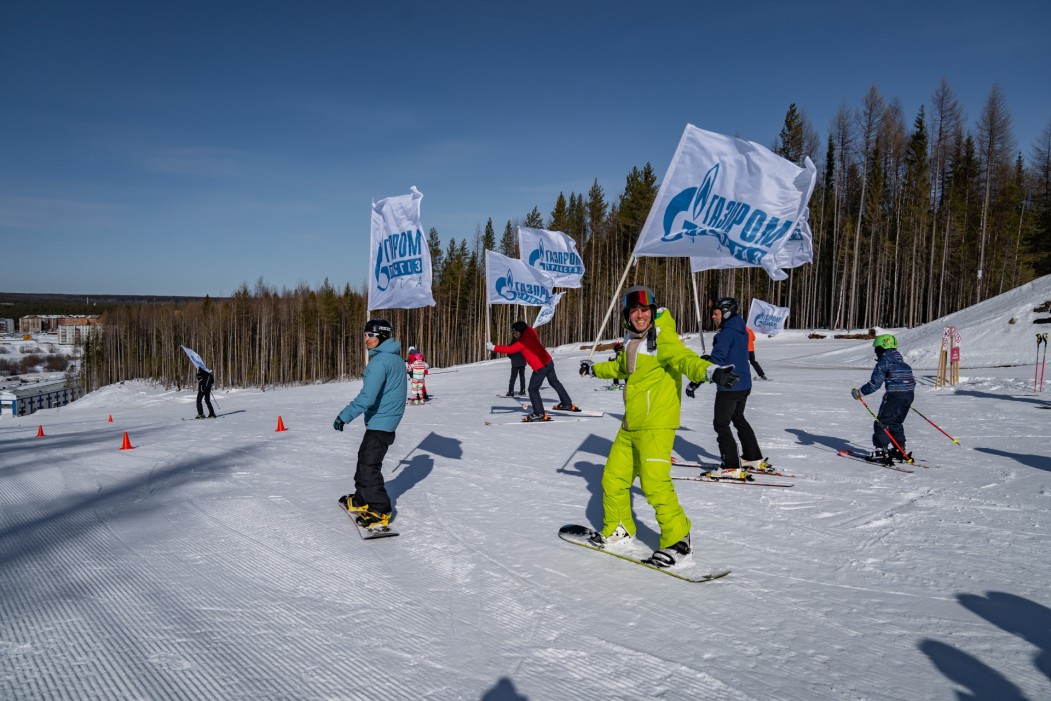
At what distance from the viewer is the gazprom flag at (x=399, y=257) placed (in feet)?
43.9

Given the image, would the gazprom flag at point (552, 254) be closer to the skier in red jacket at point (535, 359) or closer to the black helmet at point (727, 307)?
the skier in red jacket at point (535, 359)

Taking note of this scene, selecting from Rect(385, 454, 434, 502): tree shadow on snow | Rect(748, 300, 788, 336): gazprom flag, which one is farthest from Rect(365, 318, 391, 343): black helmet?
Rect(748, 300, 788, 336): gazprom flag

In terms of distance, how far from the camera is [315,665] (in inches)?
126

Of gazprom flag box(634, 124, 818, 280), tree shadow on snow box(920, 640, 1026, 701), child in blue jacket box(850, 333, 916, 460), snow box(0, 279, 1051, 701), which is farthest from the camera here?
gazprom flag box(634, 124, 818, 280)

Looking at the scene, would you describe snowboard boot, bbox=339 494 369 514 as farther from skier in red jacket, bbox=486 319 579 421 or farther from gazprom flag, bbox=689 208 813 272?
gazprom flag, bbox=689 208 813 272

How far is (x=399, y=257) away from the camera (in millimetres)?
13500

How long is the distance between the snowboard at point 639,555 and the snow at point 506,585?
0.09 metres

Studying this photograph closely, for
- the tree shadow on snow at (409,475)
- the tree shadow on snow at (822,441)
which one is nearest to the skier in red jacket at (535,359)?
the tree shadow on snow at (409,475)

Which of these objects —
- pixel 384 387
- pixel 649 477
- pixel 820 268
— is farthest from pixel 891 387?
pixel 820 268

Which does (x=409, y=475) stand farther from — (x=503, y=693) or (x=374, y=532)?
(x=503, y=693)

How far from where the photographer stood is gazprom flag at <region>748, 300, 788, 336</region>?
1906cm

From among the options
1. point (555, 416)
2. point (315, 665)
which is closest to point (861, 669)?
point (315, 665)

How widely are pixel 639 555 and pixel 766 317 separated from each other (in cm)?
1634

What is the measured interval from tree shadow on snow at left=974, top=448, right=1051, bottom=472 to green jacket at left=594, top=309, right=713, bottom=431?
6.17 m
